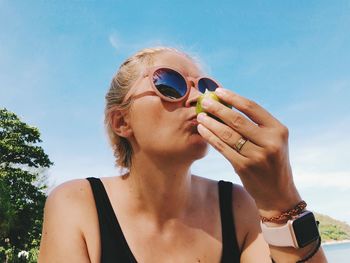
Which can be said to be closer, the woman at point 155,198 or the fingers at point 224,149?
the fingers at point 224,149

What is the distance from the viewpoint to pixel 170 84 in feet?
9.19

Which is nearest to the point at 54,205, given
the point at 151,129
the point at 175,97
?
the point at 151,129

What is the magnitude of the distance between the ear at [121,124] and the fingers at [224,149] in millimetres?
1242

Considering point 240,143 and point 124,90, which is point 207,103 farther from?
point 124,90

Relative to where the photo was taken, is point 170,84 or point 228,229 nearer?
point 170,84

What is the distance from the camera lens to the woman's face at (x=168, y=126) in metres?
2.68

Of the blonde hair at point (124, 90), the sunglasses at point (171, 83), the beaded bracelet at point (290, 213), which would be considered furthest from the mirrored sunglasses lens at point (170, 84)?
the beaded bracelet at point (290, 213)

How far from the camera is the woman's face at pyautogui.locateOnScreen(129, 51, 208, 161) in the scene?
2678 millimetres

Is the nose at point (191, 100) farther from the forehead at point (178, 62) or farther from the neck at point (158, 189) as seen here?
the neck at point (158, 189)

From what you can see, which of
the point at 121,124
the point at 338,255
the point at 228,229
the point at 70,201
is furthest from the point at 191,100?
the point at 338,255

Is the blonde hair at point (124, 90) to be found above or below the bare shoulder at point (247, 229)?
above

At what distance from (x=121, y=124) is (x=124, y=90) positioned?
12.9 inches

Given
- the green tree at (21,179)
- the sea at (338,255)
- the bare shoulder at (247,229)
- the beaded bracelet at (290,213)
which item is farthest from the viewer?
the sea at (338,255)

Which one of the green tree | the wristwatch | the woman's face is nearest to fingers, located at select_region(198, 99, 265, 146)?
the wristwatch
